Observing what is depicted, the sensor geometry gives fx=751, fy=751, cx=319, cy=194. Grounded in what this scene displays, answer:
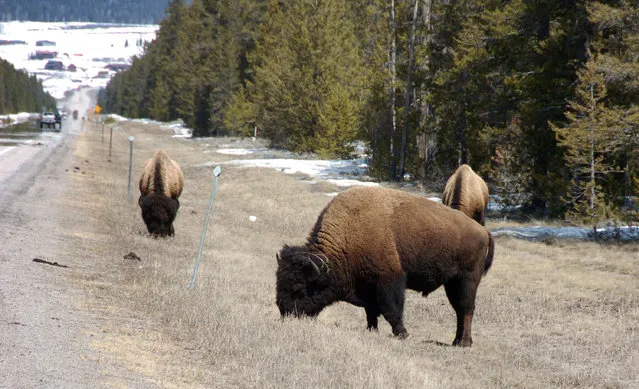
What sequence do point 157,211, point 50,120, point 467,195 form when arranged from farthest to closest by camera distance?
point 50,120, point 157,211, point 467,195

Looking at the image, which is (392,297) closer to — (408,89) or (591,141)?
(591,141)

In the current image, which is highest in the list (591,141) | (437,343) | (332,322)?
(591,141)

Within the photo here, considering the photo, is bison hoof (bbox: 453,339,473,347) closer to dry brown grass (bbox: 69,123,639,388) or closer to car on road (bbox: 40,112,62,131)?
dry brown grass (bbox: 69,123,639,388)

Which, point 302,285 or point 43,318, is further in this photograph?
point 302,285

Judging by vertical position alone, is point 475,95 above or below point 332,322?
above

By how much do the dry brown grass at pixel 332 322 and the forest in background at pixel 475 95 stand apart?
3.21 metres

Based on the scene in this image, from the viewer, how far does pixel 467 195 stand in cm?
1716

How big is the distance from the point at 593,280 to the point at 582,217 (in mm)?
5199

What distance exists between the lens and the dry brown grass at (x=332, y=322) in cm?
743

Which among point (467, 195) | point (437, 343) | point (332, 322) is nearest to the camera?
point (437, 343)

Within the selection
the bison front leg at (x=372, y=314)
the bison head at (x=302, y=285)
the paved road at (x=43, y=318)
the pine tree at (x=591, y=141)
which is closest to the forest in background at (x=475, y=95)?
the pine tree at (x=591, y=141)

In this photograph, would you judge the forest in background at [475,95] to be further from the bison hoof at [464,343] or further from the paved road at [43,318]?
the paved road at [43,318]

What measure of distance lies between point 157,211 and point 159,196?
15.2 inches

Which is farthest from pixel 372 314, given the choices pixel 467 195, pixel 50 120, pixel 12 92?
pixel 12 92
